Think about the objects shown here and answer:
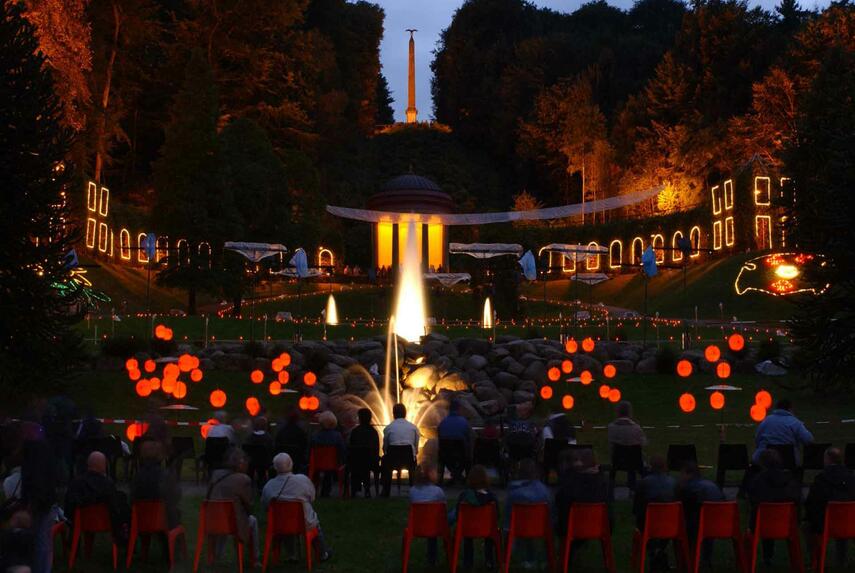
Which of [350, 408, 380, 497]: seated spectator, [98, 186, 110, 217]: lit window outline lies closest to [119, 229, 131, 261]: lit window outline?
[98, 186, 110, 217]: lit window outline

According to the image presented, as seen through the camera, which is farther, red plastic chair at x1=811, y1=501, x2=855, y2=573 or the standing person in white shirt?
the standing person in white shirt

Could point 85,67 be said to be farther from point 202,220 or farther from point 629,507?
point 629,507

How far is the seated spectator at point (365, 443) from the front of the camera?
48.4ft

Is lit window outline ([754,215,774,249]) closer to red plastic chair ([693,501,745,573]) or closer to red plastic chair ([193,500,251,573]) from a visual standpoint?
red plastic chair ([693,501,745,573])

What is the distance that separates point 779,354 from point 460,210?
50.3 m

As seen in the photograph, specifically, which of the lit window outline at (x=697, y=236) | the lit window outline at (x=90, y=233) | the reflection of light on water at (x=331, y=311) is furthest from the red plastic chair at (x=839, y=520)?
the lit window outline at (x=697, y=236)

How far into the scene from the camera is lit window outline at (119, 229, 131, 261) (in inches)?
2026

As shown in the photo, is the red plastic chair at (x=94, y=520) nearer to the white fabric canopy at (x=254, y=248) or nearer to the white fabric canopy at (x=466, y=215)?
the white fabric canopy at (x=254, y=248)

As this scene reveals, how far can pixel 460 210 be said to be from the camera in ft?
252

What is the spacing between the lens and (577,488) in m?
10.3

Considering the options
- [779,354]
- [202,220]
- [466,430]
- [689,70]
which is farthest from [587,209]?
[466,430]

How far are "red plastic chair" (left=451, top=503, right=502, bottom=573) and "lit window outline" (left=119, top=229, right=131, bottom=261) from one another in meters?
44.3

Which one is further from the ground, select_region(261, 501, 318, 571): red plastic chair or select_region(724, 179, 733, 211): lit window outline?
select_region(724, 179, 733, 211): lit window outline

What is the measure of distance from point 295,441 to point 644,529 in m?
6.72
